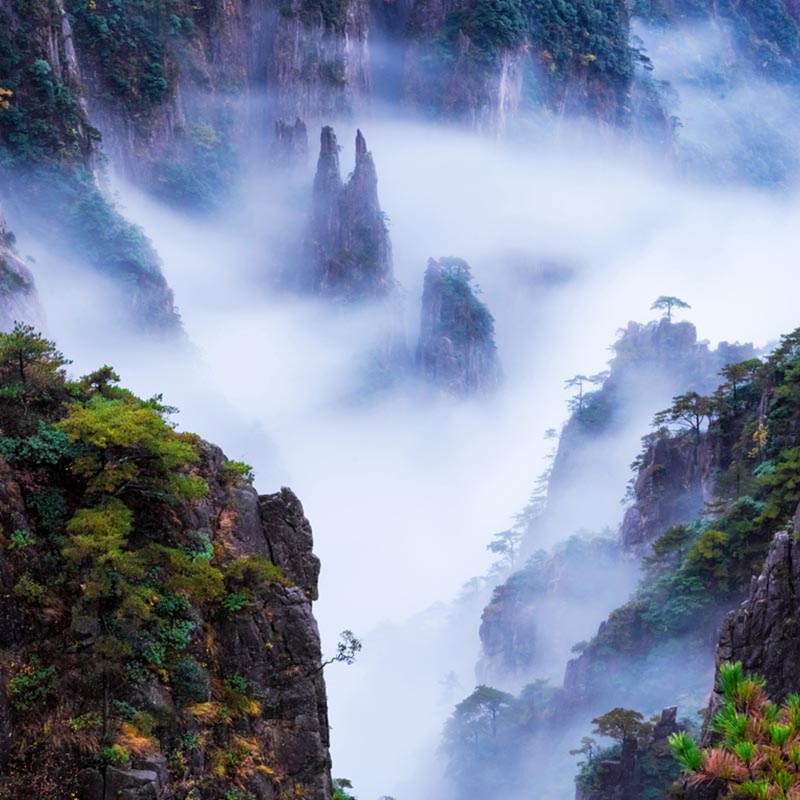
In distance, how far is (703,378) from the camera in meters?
83.6

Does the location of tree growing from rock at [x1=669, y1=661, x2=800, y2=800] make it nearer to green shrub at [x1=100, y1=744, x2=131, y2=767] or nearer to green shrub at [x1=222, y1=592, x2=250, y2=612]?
green shrub at [x1=100, y1=744, x2=131, y2=767]

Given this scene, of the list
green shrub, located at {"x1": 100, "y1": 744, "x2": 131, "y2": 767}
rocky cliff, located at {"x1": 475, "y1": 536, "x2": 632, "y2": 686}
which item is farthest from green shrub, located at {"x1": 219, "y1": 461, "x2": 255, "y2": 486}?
rocky cliff, located at {"x1": 475, "y1": 536, "x2": 632, "y2": 686}

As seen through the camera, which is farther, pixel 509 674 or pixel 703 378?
pixel 703 378

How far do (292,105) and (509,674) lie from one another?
61.1 meters

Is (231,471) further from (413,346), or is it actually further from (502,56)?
(502,56)

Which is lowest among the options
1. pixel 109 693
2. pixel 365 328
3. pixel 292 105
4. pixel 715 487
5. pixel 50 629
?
pixel 109 693

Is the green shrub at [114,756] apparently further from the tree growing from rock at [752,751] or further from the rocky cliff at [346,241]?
the rocky cliff at [346,241]

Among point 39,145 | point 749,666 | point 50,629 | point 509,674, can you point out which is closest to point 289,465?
point 509,674

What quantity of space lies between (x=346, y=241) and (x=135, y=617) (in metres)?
85.9

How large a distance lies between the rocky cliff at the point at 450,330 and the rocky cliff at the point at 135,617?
Result: 84.3 m

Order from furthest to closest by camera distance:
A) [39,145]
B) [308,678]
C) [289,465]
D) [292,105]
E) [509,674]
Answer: [292,105], [289,465], [509,674], [39,145], [308,678]

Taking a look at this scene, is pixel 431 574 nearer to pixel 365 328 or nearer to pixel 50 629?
pixel 365 328

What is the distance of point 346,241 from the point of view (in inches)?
3967

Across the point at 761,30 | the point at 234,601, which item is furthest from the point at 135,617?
the point at 761,30
